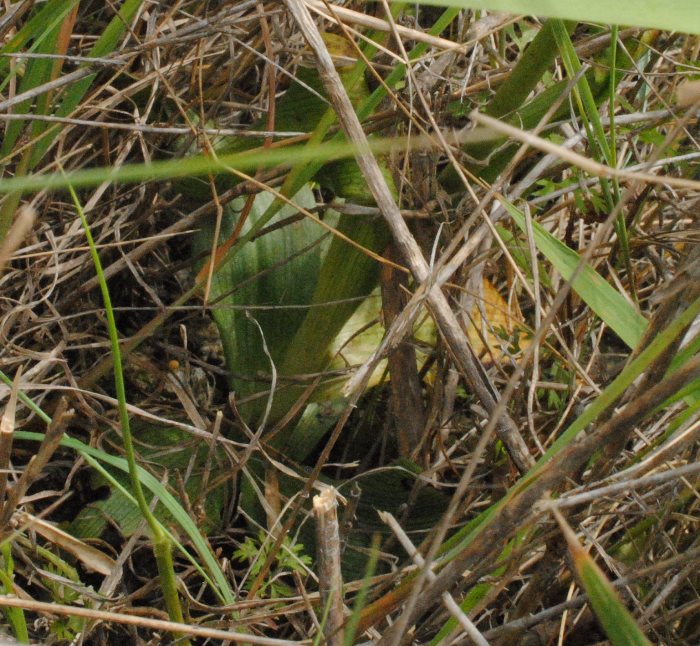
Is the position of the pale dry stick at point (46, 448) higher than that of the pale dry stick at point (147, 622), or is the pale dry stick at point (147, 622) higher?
the pale dry stick at point (46, 448)

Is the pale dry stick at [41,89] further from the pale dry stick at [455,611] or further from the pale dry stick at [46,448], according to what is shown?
the pale dry stick at [455,611]

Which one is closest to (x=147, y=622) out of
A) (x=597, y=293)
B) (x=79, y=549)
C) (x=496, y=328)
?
(x=79, y=549)

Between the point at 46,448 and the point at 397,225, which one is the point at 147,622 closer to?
the point at 46,448

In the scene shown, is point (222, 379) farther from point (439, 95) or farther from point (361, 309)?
point (439, 95)

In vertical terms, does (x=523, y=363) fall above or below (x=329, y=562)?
above

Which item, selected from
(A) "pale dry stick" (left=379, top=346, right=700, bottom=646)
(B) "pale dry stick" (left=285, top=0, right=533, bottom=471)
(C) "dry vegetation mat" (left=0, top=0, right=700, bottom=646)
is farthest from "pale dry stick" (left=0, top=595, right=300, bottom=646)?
(B) "pale dry stick" (left=285, top=0, right=533, bottom=471)

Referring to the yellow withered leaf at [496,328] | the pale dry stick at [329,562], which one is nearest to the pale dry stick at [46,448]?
the pale dry stick at [329,562]

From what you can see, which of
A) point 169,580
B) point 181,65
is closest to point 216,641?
point 169,580
